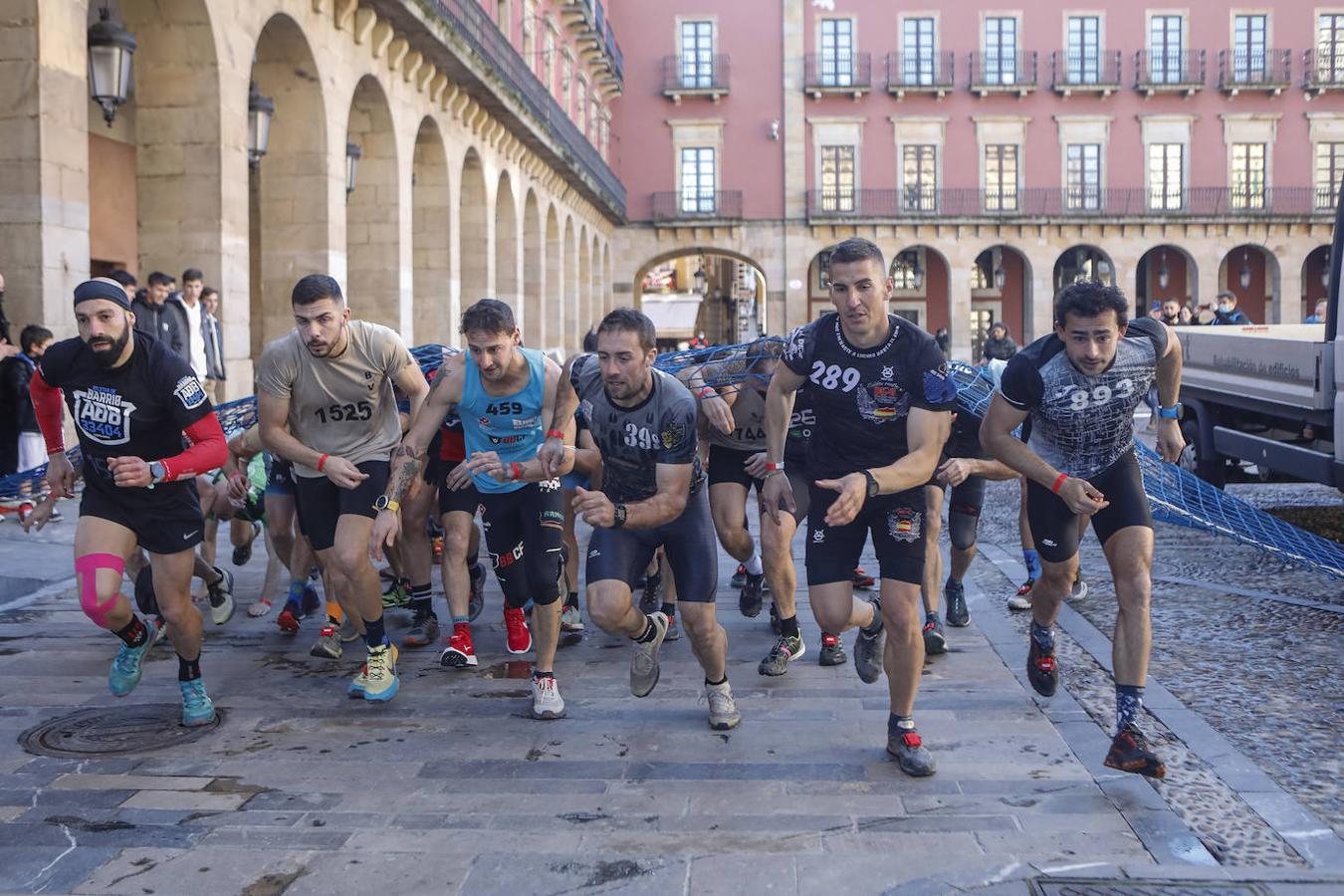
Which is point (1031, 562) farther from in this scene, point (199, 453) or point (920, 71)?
point (920, 71)

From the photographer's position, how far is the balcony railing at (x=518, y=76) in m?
19.2

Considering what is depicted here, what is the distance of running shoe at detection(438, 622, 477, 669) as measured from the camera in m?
6.38

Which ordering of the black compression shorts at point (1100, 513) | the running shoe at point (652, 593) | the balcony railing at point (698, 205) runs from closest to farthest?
1. the black compression shorts at point (1100, 513)
2. the running shoe at point (652, 593)
3. the balcony railing at point (698, 205)

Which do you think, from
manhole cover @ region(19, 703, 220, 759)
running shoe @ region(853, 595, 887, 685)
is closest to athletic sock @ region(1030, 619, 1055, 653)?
running shoe @ region(853, 595, 887, 685)

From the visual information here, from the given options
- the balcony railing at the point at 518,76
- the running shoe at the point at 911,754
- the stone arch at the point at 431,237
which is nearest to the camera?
the running shoe at the point at 911,754

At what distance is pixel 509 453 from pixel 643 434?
0.91 meters

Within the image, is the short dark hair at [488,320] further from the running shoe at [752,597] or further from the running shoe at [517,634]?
the running shoe at [752,597]

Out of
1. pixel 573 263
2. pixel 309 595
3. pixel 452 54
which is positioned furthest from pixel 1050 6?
pixel 309 595

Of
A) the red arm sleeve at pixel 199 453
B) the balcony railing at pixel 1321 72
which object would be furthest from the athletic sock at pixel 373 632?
the balcony railing at pixel 1321 72

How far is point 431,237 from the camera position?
801 inches

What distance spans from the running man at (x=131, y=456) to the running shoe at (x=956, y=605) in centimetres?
386

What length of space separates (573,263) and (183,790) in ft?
101

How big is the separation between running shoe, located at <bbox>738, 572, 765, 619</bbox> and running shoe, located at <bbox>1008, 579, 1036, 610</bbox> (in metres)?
1.42

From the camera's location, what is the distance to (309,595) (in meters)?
7.44
